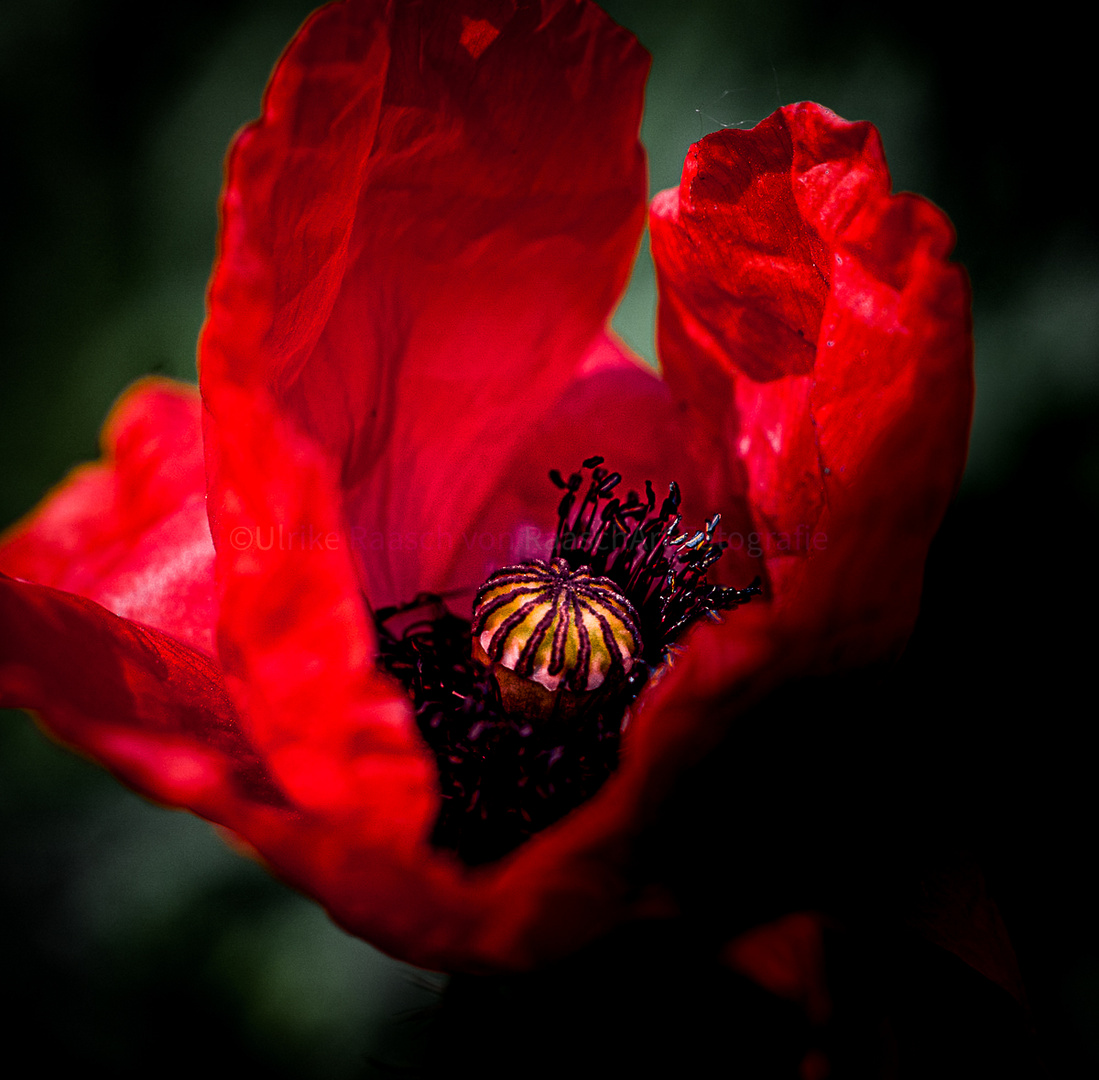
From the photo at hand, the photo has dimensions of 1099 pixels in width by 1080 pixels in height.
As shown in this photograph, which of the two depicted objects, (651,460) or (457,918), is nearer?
(457,918)

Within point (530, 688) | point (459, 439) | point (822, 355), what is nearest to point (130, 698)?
point (530, 688)

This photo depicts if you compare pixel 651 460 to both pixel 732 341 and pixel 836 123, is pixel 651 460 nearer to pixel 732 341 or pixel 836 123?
pixel 732 341

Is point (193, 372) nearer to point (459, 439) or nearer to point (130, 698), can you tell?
point (459, 439)

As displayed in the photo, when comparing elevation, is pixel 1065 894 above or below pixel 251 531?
below

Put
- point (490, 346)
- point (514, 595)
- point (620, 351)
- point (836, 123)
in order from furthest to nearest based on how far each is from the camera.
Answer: point (620, 351) → point (490, 346) → point (514, 595) → point (836, 123)

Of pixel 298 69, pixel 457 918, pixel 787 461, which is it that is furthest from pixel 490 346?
pixel 457 918

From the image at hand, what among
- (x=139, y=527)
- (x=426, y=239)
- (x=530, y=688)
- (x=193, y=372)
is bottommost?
(x=530, y=688)

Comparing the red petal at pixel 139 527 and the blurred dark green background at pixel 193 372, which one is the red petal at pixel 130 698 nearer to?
the red petal at pixel 139 527

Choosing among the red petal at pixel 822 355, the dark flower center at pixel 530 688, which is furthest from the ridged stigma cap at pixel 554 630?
the red petal at pixel 822 355
